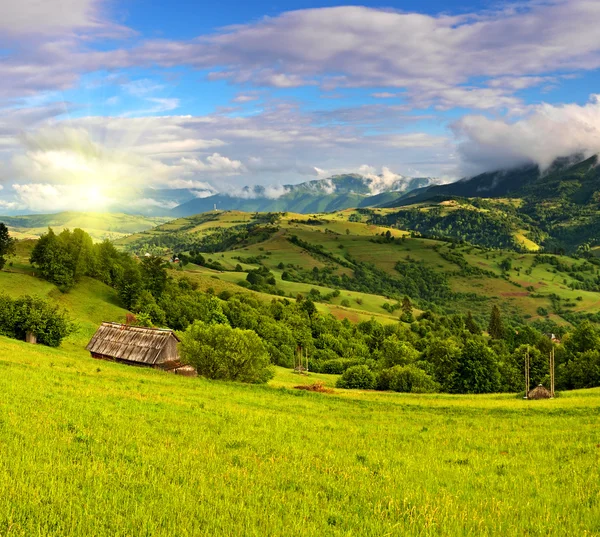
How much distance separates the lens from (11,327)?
66.8 metres

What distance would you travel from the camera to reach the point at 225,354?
55.9 m

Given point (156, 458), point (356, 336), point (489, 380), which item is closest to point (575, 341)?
point (489, 380)

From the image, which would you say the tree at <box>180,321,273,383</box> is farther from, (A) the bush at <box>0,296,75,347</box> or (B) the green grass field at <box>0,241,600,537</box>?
(B) the green grass field at <box>0,241,600,537</box>

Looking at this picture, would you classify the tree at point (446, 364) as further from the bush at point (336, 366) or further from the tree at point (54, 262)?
the tree at point (54, 262)

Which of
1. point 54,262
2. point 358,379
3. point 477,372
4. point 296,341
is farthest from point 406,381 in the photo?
point 54,262

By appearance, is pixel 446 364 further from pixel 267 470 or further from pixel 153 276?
pixel 267 470

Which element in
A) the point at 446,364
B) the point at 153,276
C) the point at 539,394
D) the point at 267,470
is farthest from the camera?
the point at 153,276

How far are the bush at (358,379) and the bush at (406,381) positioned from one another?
219cm

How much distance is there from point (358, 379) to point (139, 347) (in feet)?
130

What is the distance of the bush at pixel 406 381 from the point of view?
80750mm

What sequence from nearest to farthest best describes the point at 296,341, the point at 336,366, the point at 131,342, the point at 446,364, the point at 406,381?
the point at 131,342 → the point at 406,381 → the point at 446,364 → the point at 336,366 → the point at 296,341

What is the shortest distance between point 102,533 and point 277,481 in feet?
18.9

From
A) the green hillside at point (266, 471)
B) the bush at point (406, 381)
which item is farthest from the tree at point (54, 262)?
the green hillside at point (266, 471)

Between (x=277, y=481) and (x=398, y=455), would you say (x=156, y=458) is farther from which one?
(x=398, y=455)
